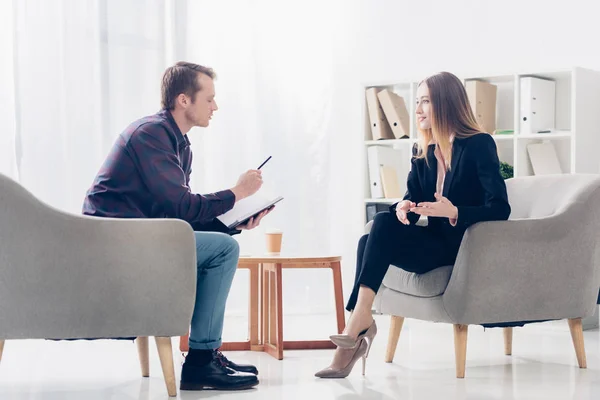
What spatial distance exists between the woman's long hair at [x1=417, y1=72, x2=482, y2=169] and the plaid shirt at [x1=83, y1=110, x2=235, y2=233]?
32.6 inches

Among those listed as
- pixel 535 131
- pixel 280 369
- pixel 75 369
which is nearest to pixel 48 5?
pixel 75 369

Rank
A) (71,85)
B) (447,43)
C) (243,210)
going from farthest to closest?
(447,43), (71,85), (243,210)

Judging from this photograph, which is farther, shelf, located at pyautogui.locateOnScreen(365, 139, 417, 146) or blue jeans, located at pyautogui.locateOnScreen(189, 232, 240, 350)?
shelf, located at pyautogui.locateOnScreen(365, 139, 417, 146)

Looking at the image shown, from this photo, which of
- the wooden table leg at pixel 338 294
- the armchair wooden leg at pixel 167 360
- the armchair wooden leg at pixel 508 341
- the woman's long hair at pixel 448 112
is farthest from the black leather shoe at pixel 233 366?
the armchair wooden leg at pixel 508 341

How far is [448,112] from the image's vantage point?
307cm

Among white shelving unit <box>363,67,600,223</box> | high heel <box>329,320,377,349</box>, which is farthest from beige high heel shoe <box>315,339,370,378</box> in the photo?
white shelving unit <box>363,67,600,223</box>

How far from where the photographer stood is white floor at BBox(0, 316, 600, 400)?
2.72 meters

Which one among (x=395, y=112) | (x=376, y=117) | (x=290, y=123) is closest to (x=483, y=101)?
(x=395, y=112)

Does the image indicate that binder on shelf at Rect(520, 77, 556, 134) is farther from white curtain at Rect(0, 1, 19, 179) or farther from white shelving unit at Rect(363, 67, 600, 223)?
white curtain at Rect(0, 1, 19, 179)

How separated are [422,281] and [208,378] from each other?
82 centimetres

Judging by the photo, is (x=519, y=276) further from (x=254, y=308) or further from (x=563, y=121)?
(x=563, y=121)

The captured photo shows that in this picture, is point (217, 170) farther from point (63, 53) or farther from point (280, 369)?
point (280, 369)

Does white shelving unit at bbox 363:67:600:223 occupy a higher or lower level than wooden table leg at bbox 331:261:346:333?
higher

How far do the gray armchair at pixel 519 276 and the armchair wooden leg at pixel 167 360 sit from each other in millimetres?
918
